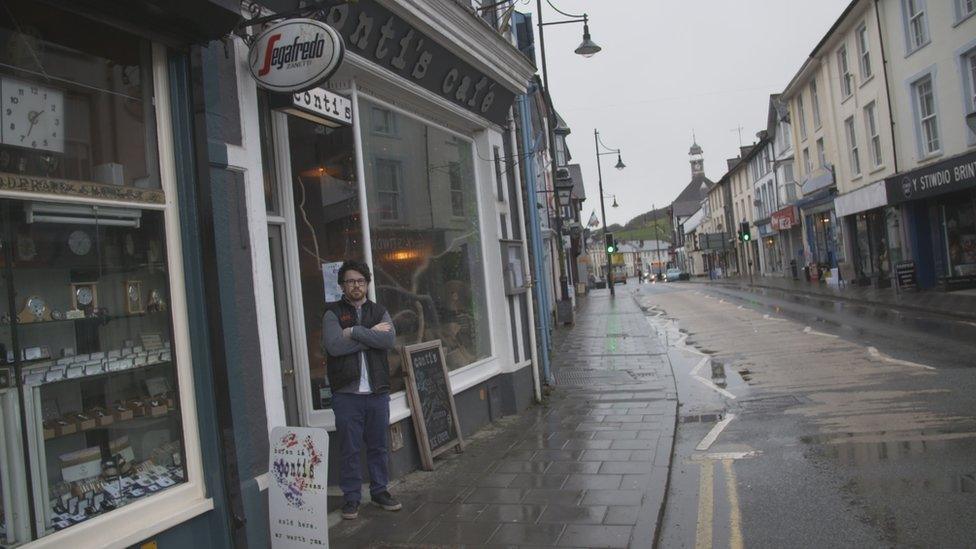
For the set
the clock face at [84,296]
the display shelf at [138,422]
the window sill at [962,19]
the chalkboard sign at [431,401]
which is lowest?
the chalkboard sign at [431,401]

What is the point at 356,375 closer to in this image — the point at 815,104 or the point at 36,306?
the point at 36,306

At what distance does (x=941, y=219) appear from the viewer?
67.1ft

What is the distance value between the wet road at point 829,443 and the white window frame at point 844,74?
1465 centimetres

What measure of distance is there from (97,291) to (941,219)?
2253 cm

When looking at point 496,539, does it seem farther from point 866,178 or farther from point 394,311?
point 866,178

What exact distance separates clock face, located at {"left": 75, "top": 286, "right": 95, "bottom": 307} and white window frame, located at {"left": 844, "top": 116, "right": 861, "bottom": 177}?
2697 cm

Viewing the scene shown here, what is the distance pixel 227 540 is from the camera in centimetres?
410

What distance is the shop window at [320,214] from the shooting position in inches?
232

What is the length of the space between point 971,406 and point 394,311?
5.86 meters

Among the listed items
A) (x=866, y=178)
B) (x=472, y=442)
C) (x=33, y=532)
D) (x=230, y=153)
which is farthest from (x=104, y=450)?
(x=866, y=178)

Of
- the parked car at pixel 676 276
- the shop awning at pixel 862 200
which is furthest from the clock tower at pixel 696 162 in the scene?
the shop awning at pixel 862 200

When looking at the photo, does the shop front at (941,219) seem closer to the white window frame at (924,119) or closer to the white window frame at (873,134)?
the white window frame at (924,119)

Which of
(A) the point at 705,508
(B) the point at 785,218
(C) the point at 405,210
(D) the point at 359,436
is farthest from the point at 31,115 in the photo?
(B) the point at 785,218

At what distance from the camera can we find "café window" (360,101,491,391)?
6789 mm
